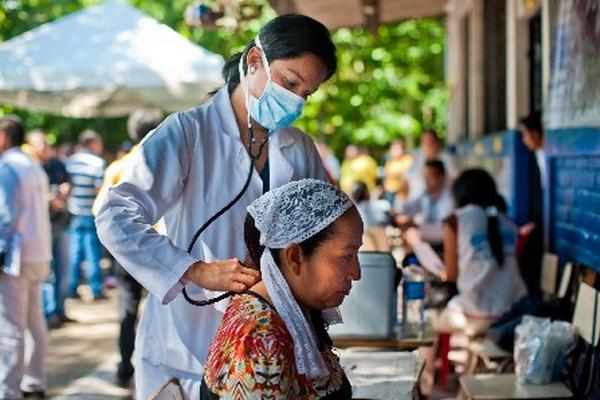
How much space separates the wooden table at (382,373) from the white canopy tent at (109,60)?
6.90 m

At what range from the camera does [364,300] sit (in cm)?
524

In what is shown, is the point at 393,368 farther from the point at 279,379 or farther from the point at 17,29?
the point at 17,29

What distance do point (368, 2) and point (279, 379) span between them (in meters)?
10.4

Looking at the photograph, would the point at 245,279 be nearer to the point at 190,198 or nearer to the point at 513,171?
the point at 190,198

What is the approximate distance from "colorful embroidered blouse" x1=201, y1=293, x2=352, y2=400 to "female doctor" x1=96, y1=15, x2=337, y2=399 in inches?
23.8

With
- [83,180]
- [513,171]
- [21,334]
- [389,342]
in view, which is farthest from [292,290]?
→ [83,180]

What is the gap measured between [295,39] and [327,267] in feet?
2.85

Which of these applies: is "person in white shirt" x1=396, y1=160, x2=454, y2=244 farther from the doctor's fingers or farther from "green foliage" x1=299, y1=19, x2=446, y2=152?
"green foliage" x1=299, y1=19, x2=446, y2=152

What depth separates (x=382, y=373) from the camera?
14.4 feet

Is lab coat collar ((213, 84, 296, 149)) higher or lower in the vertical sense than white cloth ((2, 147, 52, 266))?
higher

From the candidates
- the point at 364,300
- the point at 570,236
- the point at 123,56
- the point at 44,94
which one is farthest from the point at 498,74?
the point at 364,300

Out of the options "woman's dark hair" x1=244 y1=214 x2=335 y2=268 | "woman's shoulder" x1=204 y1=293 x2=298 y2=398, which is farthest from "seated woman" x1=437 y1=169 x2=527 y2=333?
"woman's shoulder" x1=204 y1=293 x2=298 y2=398

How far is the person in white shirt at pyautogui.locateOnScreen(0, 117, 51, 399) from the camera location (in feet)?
25.4

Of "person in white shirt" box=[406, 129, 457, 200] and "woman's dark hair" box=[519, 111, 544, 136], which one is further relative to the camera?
"person in white shirt" box=[406, 129, 457, 200]
